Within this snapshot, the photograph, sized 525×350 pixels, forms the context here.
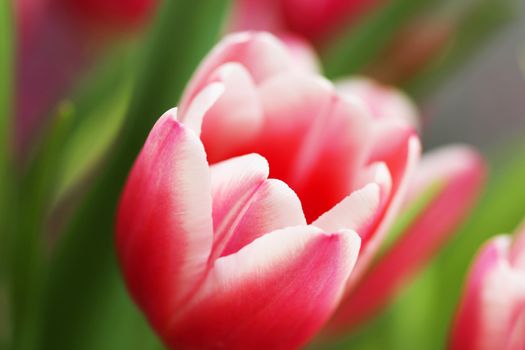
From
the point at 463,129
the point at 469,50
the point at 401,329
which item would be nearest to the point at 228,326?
the point at 401,329

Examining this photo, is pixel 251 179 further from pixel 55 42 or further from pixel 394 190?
pixel 55 42

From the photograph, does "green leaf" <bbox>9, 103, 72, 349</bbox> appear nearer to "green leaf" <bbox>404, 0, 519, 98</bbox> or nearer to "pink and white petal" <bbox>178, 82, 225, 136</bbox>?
"pink and white petal" <bbox>178, 82, 225, 136</bbox>

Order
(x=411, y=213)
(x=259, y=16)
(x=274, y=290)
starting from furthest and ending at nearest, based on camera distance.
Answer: (x=259, y=16), (x=411, y=213), (x=274, y=290)

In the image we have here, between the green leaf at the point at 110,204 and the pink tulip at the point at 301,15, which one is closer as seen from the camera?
the green leaf at the point at 110,204

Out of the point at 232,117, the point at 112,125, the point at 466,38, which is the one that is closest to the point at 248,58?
the point at 232,117

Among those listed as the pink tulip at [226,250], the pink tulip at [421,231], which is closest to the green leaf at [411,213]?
the pink tulip at [421,231]

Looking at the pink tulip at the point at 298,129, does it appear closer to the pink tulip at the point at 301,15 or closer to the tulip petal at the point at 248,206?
the tulip petal at the point at 248,206

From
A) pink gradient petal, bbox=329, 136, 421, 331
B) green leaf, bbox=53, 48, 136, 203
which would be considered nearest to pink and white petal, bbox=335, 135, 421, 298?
pink gradient petal, bbox=329, 136, 421, 331
